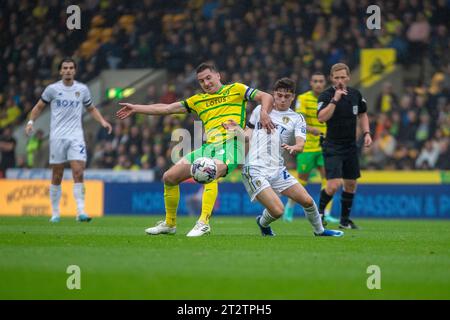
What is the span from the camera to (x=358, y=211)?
19922 millimetres

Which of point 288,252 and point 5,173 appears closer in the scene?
point 288,252

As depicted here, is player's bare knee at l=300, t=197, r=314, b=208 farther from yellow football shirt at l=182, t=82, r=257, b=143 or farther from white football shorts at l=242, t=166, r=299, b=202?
yellow football shirt at l=182, t=82, r=257, b=143

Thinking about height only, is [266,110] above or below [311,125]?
above

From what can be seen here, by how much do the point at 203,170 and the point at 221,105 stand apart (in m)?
1.00

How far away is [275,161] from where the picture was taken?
10.7 m

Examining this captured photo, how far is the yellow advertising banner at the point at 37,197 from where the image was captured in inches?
821

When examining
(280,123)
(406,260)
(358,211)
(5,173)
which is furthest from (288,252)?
(5,173)

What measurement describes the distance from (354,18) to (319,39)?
3.53 ft

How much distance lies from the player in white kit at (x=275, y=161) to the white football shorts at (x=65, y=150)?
4.66 meters

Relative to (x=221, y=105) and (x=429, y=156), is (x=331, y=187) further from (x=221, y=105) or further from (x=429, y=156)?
(x=429, y=156)

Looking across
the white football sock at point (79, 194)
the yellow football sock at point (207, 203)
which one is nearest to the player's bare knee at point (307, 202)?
the yellow football sock at point (207, 203)

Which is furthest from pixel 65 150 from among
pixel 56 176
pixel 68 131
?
pixel 56 176

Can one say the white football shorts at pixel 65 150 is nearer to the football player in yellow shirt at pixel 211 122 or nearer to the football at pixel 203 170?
the football player in yellow shirt at pixel 211 122

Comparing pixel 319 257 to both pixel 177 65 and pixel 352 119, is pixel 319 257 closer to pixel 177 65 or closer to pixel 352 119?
pixel 352 119
